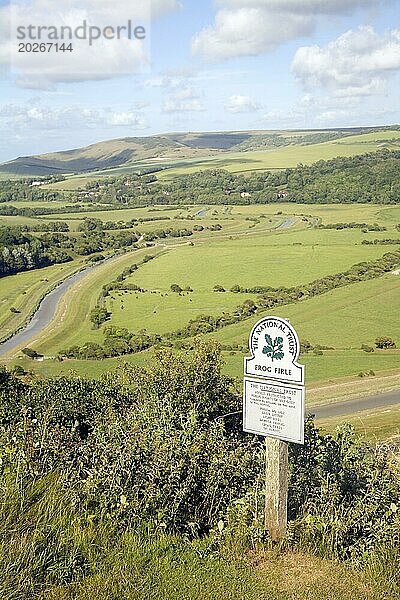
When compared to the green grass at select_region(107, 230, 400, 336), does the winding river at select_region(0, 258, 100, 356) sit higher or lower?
lower

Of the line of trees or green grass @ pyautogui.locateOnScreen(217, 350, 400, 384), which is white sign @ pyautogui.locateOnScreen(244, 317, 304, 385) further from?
the line of trees

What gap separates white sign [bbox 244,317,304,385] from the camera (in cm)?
579

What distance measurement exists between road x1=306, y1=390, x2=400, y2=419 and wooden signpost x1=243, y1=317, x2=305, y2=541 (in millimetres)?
28054

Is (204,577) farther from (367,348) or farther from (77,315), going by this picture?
(77,315)

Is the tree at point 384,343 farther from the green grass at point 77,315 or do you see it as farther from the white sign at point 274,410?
the white sign at point 274,410

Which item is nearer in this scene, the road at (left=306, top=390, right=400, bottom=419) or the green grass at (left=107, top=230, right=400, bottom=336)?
the road at (left=306, top=390, right=400, bottom=419)

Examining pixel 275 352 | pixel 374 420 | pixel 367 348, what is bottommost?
pixel 367 348

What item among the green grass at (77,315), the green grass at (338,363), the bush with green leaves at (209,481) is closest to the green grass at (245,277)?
the green grass at (77,315)

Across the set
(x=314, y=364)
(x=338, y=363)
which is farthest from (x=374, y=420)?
(x=338, y=363)

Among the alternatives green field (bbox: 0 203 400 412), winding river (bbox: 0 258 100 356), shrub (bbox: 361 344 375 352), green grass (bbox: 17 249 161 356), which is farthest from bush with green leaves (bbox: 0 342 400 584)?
winding river (bbox: 0 258 100 356)

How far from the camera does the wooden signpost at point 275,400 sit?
5773 millimetres

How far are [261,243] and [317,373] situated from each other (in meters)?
58.2

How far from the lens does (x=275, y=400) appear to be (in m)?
5.88

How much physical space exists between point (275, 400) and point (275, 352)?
1.42 ft
